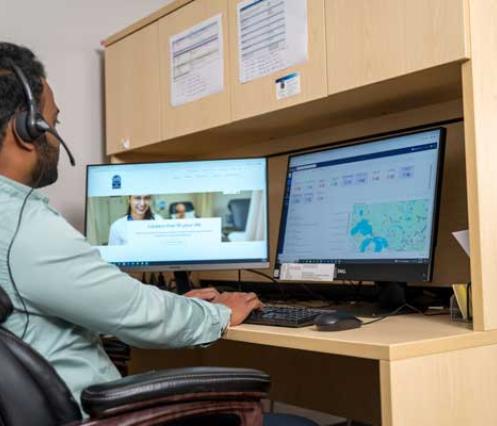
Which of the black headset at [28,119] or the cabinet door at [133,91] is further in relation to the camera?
the cabinet door at [133,91]

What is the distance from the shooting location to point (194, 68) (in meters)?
2.10

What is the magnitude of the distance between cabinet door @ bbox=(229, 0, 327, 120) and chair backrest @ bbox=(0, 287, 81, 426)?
0.95 m

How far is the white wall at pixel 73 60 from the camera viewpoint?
2.41 m

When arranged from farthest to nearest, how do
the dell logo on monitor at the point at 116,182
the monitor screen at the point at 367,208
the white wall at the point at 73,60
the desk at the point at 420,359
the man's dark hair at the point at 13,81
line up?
the white wall at the point at 73,60 → the dell logo on monitor at the point at 116,182 → the monitor screen at the point at 367,208 → the man's dark hair at the point at 13,81 → the desk at the point at 420,359

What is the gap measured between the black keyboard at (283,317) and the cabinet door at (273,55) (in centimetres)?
54

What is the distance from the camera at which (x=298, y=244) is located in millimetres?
1903

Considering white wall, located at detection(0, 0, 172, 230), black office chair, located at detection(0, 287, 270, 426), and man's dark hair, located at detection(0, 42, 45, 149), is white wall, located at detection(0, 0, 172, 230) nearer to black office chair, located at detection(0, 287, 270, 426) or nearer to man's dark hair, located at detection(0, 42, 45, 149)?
man's dark hair, located at detection(0, 42, 45, 149)

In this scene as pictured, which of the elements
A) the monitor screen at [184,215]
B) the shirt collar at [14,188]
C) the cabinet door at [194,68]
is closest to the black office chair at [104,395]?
the shirt collar at [14,188]

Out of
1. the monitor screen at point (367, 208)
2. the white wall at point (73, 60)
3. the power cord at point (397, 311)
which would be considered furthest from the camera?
the white wall at point (73, 60)

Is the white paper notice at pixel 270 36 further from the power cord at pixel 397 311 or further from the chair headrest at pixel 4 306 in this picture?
the chair headrest at pixel 4 306

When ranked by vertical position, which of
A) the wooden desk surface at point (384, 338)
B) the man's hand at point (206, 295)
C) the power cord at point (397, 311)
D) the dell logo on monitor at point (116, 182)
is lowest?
the wooden desk surface at point (384, 338)

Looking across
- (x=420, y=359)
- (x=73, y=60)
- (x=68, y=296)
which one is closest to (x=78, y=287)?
(x=68, y=296)

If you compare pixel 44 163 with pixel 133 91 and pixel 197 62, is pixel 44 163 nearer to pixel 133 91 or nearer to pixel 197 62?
pixel 197 62

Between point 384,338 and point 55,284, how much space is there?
1.90 ft
